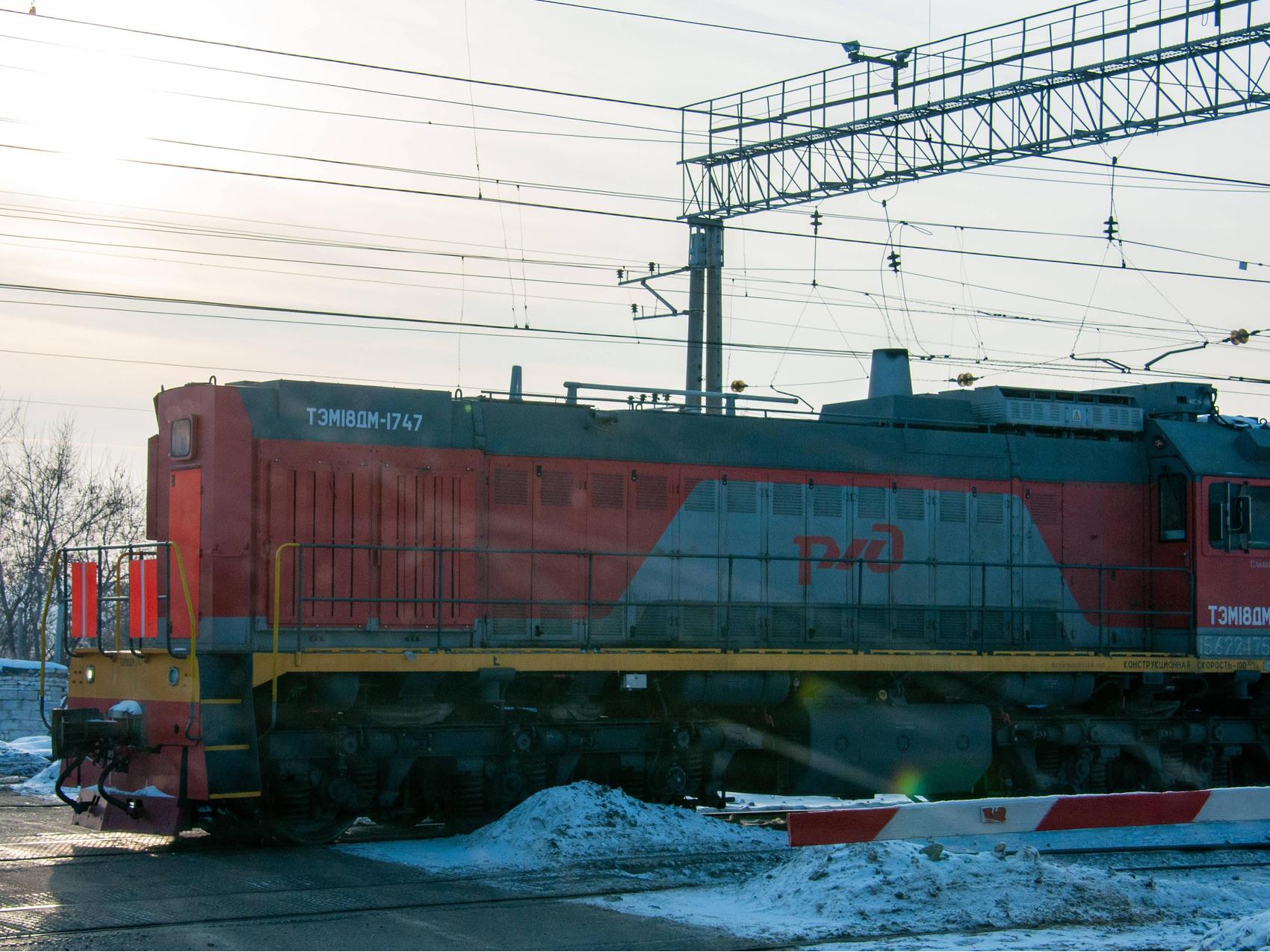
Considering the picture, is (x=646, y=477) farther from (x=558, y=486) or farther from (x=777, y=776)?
(x=777, y=776)

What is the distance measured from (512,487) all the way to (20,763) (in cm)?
891

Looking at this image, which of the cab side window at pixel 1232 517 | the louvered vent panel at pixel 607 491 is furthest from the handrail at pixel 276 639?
the cab side window at pixel 1232 517

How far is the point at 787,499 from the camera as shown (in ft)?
47.6

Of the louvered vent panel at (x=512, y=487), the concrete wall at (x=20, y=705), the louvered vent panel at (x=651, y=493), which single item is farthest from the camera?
the concrete wall at (x=20, y=705)

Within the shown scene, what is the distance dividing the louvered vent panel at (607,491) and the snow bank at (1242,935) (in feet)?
23.2

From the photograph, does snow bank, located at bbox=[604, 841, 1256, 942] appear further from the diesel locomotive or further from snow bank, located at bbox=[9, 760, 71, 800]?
snow bank, located at bbox=[9, 760, 71, 800]

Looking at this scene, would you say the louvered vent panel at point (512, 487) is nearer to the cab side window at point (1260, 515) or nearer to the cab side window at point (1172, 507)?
the cab side window at point (1172, 507)

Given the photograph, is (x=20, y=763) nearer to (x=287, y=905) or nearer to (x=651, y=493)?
(x=651, y=493)

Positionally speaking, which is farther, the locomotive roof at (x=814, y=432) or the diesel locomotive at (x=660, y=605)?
the locomotive roof at (x=814, y=432)

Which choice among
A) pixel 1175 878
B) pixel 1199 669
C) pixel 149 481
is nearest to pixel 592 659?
pixel 149 481

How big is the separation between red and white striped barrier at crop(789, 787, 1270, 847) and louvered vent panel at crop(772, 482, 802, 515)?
201 inches

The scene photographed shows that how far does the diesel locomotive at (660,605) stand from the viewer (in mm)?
11734

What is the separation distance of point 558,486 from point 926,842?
471cm

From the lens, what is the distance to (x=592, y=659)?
12.5 meters
